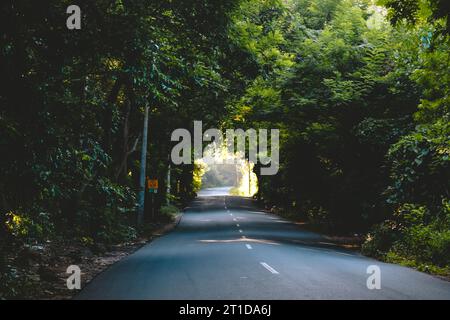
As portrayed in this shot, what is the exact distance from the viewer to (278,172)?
51938mm

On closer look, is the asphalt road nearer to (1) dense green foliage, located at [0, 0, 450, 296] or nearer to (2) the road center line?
(2) the road center line

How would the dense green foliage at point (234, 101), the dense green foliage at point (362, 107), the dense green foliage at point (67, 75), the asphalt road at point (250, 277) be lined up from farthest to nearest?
the dense green foliage at point (362, 107)
the dense green foliage at point (234, 101)
the asphalt road at point (250, 277)
the dense green foliage at point (67, 75)

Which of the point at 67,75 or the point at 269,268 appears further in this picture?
the point at 269,268

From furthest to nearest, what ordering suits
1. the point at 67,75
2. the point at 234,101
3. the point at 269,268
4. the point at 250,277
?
the point at 234,101 < the point at 269,268 < the point at 250,277 < the point at 67,75

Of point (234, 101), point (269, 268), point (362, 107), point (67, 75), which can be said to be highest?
point (234, 101)

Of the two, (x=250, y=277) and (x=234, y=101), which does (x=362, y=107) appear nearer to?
(x=234, y=101)

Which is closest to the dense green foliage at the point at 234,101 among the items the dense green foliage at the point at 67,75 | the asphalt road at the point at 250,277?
the dense green foliage at the point at 67,75

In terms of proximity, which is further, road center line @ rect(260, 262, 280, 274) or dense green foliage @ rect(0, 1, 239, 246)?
road center line @ rect(260, 262, 280, 274)

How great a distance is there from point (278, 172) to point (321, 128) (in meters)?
26.0

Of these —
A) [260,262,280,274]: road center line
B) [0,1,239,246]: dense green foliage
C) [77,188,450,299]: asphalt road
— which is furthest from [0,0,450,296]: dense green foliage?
[260,262,280,274]: road center line

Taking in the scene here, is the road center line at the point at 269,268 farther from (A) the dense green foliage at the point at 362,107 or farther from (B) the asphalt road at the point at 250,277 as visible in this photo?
(A) the dense green foliage at the point at 362,107

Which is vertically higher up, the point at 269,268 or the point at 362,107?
the point at 362,107

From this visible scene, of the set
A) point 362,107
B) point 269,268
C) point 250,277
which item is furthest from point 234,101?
point 250,277
